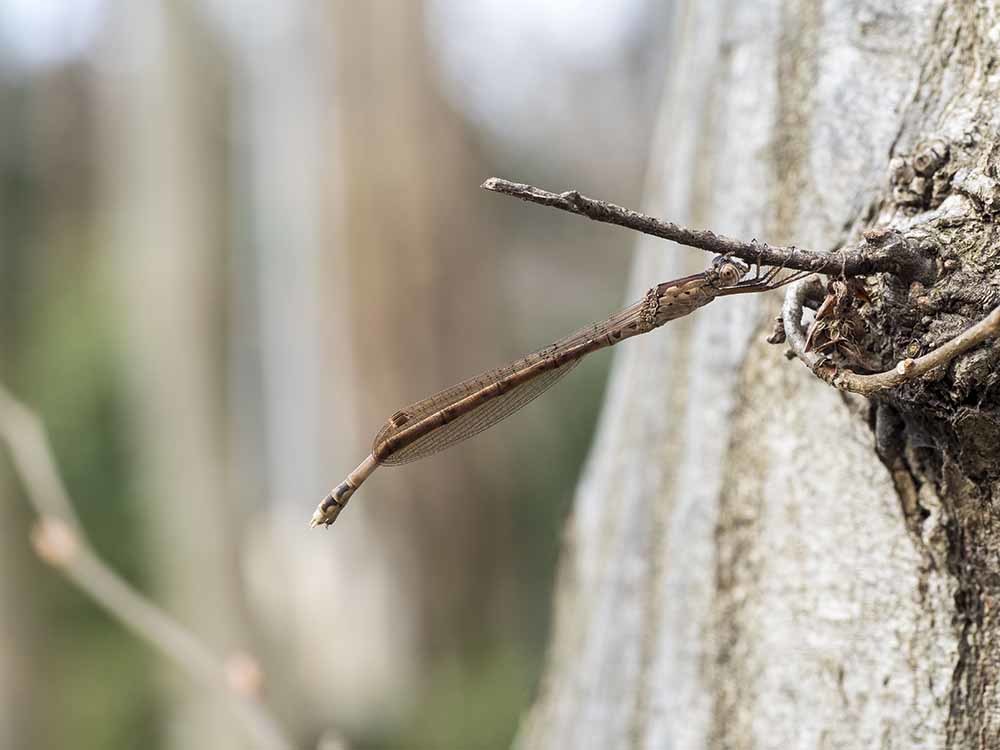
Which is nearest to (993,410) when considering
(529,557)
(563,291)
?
(529,557)

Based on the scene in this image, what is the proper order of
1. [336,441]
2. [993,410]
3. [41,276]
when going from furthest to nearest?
[41,276]
[336,441]
[993,410]

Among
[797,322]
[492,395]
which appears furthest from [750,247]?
[492,395]

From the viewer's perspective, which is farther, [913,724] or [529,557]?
[529,557]

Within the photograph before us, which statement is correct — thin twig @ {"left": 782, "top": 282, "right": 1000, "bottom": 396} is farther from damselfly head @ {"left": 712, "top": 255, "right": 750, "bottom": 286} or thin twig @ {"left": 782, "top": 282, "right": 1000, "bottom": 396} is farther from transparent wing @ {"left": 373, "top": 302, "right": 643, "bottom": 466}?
transparent wing @ {"left": 373, "top": 302, "right": 643, "bottom": 466}

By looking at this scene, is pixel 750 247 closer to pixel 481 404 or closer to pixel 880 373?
pixel 880 373

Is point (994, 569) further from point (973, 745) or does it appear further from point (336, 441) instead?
point (336, 441)

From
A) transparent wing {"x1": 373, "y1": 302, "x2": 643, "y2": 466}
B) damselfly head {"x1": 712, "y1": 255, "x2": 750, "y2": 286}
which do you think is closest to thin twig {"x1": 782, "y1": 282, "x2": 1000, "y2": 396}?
damselfly head {"x1": 712, "y1": 255, "x2": 750, "y2": 286}
